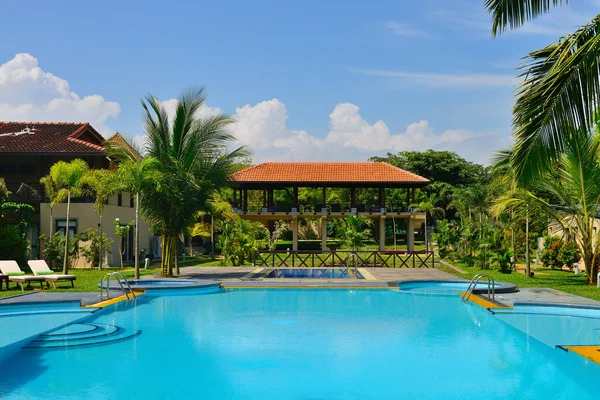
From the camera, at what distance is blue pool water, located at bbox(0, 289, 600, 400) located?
6625 mm

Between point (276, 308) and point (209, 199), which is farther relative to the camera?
point (209, 199)

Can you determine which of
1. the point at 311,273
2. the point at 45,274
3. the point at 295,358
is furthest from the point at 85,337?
the point at 311,273

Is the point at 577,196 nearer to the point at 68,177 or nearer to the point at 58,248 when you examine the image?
the point at 68,177

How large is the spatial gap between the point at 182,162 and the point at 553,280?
11382 millimetres

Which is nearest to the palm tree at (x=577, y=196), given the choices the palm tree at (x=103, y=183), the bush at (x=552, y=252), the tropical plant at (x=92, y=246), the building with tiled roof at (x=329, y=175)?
the bush at (x=552, y=252)

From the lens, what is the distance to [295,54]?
1734 cm

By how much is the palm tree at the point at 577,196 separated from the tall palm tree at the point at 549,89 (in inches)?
312

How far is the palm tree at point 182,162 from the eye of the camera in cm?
1745

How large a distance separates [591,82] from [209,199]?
13.7 m

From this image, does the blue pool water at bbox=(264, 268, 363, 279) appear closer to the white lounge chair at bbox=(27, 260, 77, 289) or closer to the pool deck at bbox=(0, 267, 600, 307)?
the pool deck at bbox=(0, 267, 600, 307)

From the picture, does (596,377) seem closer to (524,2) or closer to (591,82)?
(591,82)

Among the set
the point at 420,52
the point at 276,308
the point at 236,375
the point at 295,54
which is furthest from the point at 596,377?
the point at 295,54

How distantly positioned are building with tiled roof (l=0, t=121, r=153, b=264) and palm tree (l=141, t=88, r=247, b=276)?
3480mm

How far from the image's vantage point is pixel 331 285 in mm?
15719
